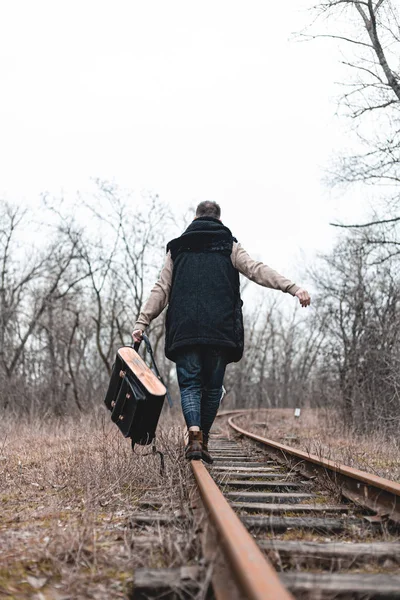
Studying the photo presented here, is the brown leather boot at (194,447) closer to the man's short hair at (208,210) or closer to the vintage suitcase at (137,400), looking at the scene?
the vintage suitcase at (137,400)

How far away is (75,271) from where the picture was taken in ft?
81.6

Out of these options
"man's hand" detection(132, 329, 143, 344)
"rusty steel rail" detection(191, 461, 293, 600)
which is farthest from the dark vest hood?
"rusty steel rail" detection(191, 461, 293, 600)

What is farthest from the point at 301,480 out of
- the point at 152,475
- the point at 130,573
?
the point at 130,573

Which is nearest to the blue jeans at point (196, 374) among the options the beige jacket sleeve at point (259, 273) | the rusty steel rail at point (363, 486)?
the beige jacket sleeve at point (259, 273)

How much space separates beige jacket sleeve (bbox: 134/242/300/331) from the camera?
15.5ft

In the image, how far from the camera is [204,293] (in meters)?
4.77

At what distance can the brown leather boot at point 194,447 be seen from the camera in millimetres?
4605

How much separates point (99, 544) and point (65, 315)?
959 inches

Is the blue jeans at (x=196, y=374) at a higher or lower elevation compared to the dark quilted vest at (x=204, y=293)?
lower

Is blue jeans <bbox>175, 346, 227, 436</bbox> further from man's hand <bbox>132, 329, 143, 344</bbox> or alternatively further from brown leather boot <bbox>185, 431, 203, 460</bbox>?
man's hand <bbox>132, 329, 143, 344</bbox>

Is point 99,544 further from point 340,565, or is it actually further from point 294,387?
point 294,387

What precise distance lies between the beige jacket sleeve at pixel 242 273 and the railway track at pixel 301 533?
139 centimetres

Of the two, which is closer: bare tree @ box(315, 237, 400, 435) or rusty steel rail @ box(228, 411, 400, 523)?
rusty steel rail @ box(228, 411, 400, 523)

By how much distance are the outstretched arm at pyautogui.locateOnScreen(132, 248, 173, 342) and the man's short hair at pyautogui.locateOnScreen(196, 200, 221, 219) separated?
18.4 inches
